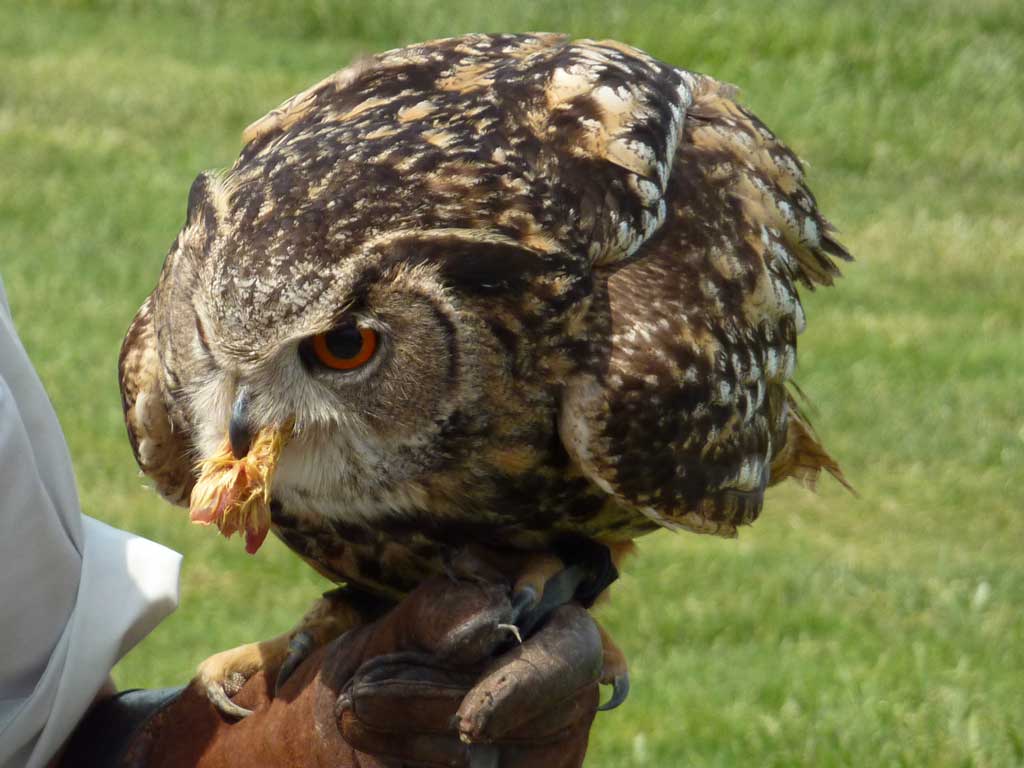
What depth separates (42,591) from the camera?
2.51 m

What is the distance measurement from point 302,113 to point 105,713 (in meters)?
1.09

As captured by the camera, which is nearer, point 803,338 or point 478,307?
point 478,307

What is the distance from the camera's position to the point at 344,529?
113 inches

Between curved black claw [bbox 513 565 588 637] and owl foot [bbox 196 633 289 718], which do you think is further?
owl foot [bbox 196 633 289 718]

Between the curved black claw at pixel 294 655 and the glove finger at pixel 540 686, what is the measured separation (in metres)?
0.49

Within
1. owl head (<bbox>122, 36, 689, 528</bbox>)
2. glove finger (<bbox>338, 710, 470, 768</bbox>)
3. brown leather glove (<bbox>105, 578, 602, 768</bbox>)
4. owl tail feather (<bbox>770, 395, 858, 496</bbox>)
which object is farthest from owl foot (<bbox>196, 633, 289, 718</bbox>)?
owl tail feather (<bbox>770, 395, 858, 496</bbox>)

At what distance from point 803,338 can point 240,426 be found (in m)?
5.56

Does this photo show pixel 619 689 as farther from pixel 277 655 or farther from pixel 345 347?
pixel 345 347

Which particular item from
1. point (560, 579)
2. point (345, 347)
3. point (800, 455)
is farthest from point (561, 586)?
point (800, 455)

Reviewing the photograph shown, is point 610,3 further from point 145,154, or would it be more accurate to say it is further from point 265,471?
point 265,471

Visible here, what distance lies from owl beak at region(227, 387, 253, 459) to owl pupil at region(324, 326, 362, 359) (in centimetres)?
15

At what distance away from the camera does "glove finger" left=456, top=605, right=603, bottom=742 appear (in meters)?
2.53

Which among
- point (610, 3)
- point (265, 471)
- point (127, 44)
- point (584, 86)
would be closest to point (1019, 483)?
point (584, 86)

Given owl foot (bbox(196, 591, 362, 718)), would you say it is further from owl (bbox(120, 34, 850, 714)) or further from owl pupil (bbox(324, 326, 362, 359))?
owl pupil (bbox(324, 326, 362, 359))
